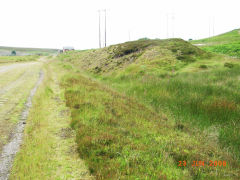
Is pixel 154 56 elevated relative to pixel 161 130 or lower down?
elevated

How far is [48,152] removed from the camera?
404 centimetres

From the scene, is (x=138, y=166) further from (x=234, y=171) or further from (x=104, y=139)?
(x=234, y=171)

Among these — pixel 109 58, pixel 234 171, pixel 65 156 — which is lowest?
pixel 234 171

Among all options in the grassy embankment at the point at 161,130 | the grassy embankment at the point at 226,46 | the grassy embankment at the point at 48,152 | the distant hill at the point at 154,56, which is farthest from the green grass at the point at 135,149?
the grassy embankment at the point at 226,46

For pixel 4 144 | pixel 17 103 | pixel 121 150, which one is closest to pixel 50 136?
pixel 4 144

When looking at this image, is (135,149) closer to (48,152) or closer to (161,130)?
(161,130)

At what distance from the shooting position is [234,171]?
3799mm

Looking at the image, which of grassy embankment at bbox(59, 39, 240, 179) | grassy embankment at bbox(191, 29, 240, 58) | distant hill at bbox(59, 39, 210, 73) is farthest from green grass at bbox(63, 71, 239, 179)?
grassy embankment at bbox(191, 29, 240, 58)

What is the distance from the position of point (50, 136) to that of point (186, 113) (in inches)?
236
